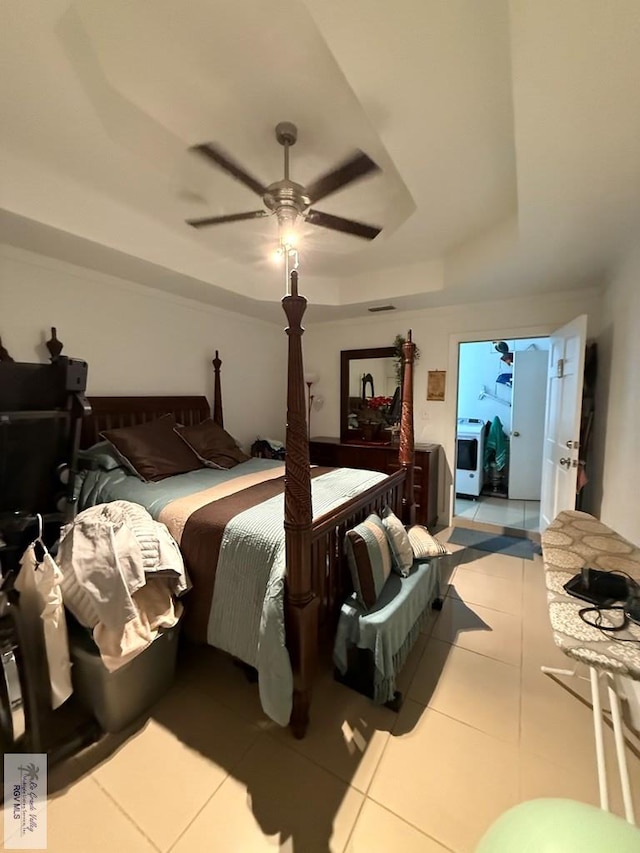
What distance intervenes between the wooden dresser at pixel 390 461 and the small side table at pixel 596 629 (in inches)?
57.2

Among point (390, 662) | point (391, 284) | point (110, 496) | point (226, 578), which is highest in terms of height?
point (391, 284)

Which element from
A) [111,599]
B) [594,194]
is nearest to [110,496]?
[111,599]

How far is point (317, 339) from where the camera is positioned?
4500 millimetres

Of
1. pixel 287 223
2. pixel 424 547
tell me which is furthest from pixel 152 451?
pixel 424 547

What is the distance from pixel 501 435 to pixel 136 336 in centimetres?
473

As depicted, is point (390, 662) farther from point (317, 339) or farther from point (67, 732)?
point (317, 339)

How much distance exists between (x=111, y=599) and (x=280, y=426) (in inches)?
131

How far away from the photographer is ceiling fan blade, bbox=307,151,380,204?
1.43 metres

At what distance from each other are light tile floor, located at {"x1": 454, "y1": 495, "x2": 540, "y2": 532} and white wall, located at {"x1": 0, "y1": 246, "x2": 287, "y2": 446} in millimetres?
2670

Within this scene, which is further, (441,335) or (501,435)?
(501,435)

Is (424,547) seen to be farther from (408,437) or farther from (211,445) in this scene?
(211,445)

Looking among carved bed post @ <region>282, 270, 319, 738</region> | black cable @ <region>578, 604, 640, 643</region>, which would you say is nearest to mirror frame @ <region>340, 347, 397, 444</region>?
carved bed post @ <region>282, 270, 319, 738</region>

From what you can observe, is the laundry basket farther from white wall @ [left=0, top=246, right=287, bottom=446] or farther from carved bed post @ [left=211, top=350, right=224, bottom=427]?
carved bed post @ [left=211, top=350, right=224, bottom=427]

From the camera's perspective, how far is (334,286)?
12.1 feet
